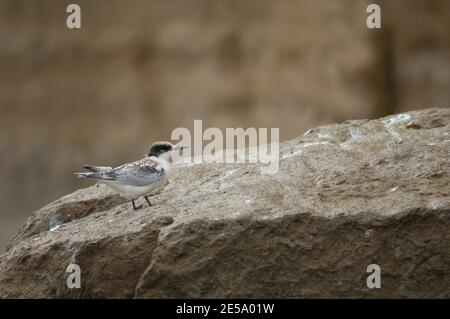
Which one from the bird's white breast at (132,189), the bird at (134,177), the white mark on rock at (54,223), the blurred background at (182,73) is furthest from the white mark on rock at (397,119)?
the blurred background at (182,73)

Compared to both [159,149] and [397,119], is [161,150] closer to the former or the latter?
[159,149]

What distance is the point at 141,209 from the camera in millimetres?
7609

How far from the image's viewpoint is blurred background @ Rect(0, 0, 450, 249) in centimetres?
1459

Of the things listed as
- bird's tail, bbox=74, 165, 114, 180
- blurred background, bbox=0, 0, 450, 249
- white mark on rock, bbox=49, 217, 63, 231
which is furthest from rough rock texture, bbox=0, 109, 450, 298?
blurred background, bbox=0, 0, 450, 249

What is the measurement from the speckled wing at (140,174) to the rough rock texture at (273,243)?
0.22 meters

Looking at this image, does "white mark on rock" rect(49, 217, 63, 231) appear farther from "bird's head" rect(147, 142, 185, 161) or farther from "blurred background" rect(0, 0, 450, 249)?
"blurred background" rect(0, 0, 450, 249)

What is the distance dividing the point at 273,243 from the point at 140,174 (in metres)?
1.28

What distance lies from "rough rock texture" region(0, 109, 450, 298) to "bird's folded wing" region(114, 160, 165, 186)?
23 centimetres

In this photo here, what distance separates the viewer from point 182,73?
1509 centimetres

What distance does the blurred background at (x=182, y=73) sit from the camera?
14.6 metres

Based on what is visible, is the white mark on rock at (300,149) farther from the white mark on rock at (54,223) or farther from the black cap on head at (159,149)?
the white mark on rock at (54,223)

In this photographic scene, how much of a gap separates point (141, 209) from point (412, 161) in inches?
78.0

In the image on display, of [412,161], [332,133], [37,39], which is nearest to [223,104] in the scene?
[37,39]

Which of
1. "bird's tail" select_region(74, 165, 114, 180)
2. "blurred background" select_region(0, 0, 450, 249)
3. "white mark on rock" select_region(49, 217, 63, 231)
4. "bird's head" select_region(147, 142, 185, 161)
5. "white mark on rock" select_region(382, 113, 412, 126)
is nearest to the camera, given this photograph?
"bird's tail" select_region(74, 165, 114, 180)
